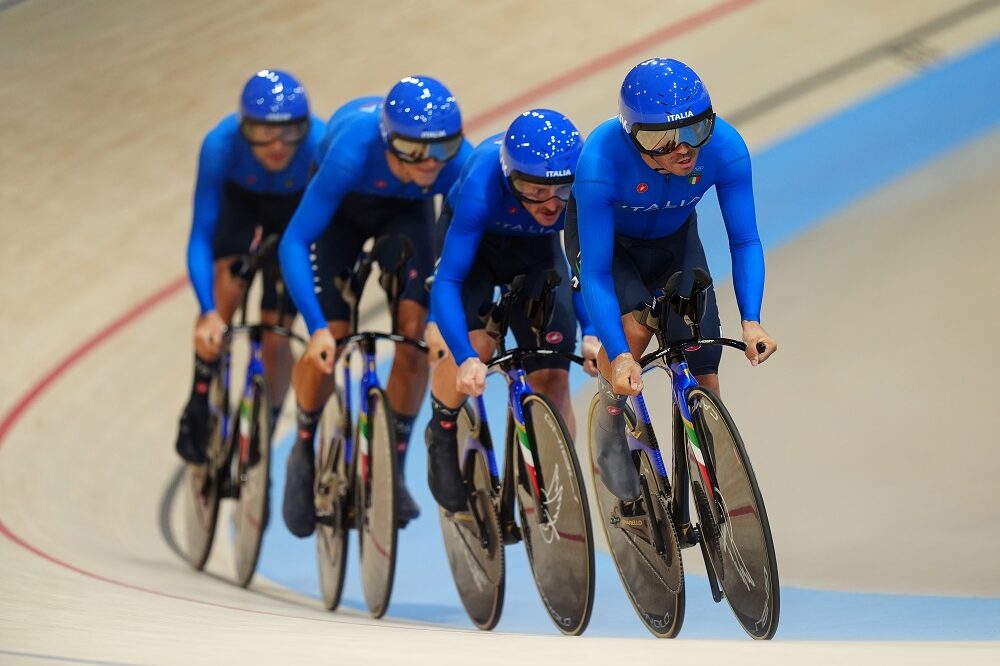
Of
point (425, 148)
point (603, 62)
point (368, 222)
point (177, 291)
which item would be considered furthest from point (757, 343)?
point (603, 62)

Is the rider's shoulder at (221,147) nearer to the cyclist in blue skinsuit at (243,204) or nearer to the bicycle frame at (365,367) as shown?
the cyclist in blue skinsuit at (243,204)

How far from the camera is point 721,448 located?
300 cm

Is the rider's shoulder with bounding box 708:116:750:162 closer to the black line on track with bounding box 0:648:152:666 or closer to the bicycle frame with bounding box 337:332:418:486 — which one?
the bicycle frame with bounding box 337:332:418:486

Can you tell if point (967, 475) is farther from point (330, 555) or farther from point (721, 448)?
point (330, 555)

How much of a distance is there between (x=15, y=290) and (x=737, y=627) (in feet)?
Result: 13.6

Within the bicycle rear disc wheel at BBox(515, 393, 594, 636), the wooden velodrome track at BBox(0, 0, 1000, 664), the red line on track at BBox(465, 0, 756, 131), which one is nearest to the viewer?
the wooden velodrome track at BBox(0, 0, 1000, 664)

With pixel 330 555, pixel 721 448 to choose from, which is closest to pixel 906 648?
pixel 721 448

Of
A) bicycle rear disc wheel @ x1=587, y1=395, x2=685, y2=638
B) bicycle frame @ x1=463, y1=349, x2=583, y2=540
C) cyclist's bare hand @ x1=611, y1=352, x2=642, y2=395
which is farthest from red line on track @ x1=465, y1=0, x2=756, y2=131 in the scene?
cyclist's bare hand @ x1=611, y1=352, x2=642, y2=395

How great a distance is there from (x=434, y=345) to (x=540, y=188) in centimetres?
69

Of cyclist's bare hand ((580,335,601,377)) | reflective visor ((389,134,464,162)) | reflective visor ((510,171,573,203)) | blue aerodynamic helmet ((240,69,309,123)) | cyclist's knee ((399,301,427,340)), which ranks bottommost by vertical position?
cyclist's bare hand ((580,335,601,377))

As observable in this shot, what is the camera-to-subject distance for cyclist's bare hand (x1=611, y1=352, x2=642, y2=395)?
119 inches

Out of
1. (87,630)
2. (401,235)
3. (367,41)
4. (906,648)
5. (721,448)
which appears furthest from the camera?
(367,41)

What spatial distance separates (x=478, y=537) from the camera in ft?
12.7

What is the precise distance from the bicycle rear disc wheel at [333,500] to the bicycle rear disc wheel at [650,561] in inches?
35.8
